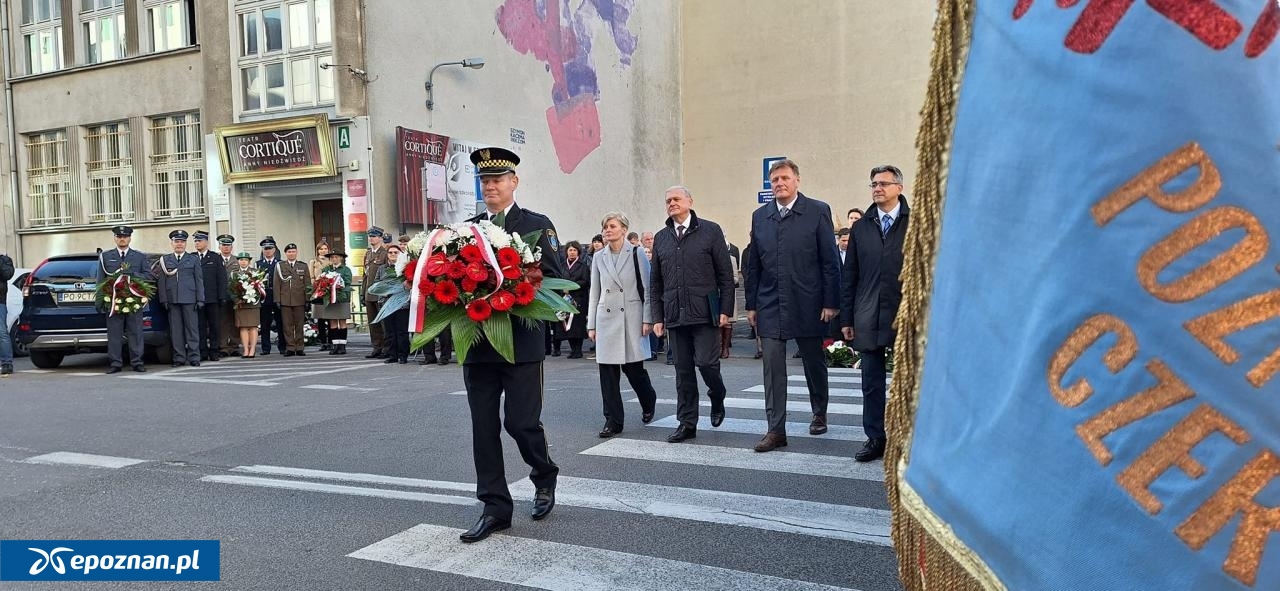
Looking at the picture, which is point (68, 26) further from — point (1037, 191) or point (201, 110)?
point (1037, 191)

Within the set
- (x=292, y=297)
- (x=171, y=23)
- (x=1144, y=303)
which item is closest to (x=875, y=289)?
(x=1144, y=303)

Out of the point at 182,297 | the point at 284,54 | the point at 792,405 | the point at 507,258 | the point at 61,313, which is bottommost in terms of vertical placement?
the point at 792,405

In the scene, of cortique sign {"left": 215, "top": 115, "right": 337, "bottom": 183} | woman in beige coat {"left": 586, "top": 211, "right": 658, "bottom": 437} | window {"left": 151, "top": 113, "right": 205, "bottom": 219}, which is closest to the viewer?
woman in beige coat {"left": 586, "top": 211, "right": 658, "bottom": 437}

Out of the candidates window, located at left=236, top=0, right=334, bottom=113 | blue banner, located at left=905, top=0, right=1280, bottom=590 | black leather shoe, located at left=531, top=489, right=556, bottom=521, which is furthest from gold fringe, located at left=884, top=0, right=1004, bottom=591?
window, located at left=236, top=0, right=334, bottom=113

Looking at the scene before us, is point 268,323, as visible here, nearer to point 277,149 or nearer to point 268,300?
point 268,300

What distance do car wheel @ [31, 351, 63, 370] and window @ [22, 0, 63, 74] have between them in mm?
15459

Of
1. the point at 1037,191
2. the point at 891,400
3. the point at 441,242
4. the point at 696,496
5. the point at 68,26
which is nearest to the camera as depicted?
the point at 1037,191

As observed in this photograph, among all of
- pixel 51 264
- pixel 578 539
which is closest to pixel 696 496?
Answer: pixel 578 539

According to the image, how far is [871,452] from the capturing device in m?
6.68

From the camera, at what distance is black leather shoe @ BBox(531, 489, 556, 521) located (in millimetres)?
5355

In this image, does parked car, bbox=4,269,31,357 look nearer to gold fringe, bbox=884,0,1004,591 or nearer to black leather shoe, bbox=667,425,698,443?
black leather shoe, bbox=667,425,698,443

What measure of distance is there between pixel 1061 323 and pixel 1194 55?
460 mm

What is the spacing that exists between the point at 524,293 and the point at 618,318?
3.34 metres

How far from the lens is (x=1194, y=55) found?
1470 mm
